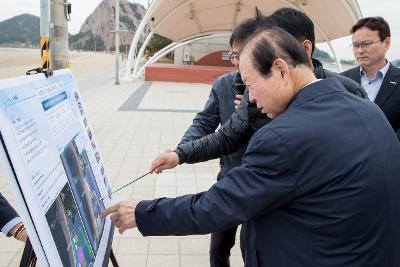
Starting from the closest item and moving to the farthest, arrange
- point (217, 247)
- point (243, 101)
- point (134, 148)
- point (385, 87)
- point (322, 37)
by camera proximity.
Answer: point (243, 101) < point (217, 247) < point (385, 87) < point (134, 148) < point (322, 37)

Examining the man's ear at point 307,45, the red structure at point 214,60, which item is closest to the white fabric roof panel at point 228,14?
the red structure at point 214,60

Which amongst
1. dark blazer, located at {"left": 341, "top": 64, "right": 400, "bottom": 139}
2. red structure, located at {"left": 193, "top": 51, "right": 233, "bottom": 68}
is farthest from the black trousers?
red structure, located at {"left": 193, "top": 51, "right": 233, "bottom": 68}

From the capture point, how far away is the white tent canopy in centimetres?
1732

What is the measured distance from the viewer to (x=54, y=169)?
1.29 metres

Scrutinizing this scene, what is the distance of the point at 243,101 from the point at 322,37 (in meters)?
20.8

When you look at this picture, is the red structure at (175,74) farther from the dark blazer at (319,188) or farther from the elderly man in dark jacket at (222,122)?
the dark blazer at (319,188)

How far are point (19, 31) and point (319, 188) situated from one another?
611ft

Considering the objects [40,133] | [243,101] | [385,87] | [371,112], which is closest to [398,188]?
[371,112]

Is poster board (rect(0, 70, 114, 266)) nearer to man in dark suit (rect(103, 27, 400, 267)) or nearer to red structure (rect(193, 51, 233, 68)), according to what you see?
man in dark suit (rect(103, 27, 400, 267))

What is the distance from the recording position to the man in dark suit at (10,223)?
181cm

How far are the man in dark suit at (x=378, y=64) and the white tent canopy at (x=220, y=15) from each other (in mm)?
13334

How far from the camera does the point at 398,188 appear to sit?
118 cm

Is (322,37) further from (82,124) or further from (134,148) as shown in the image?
(82,124)

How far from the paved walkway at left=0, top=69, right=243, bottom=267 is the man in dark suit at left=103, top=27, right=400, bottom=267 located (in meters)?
2.13
